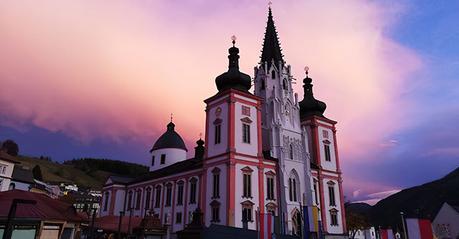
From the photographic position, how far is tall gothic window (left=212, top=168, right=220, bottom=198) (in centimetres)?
3644

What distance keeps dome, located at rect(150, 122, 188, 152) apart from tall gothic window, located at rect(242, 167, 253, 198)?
30330 mm

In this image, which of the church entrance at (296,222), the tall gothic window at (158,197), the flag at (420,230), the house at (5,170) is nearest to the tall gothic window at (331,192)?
the church entrance at (296,222)

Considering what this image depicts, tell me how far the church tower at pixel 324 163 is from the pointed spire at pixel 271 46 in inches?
258

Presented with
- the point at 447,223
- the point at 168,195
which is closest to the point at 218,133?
the point at 168,195

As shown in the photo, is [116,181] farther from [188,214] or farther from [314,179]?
[314,179]

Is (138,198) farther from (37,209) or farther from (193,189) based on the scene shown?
(37,209)

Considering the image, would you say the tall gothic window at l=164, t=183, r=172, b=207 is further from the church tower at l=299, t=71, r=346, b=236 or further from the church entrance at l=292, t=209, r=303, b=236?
the church tower at l=299, t=71, r=346, b=236

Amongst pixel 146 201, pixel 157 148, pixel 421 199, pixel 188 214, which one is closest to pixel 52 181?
pixel 157 148

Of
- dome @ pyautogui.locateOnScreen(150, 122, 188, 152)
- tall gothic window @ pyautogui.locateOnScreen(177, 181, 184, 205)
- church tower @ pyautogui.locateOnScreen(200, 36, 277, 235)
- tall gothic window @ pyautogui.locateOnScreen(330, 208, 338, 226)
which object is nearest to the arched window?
church tower @ pyautogui.locateOnScreen(200, 36, 277, 235)

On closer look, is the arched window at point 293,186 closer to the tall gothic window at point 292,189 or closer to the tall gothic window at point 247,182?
the tall gothic window at point 292,189

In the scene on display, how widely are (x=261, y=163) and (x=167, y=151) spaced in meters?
29.8

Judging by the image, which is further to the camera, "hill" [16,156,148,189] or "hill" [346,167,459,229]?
"hill" [16,156,148,189]

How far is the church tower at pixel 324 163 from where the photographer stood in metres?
43.4

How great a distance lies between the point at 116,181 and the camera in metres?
60.0
